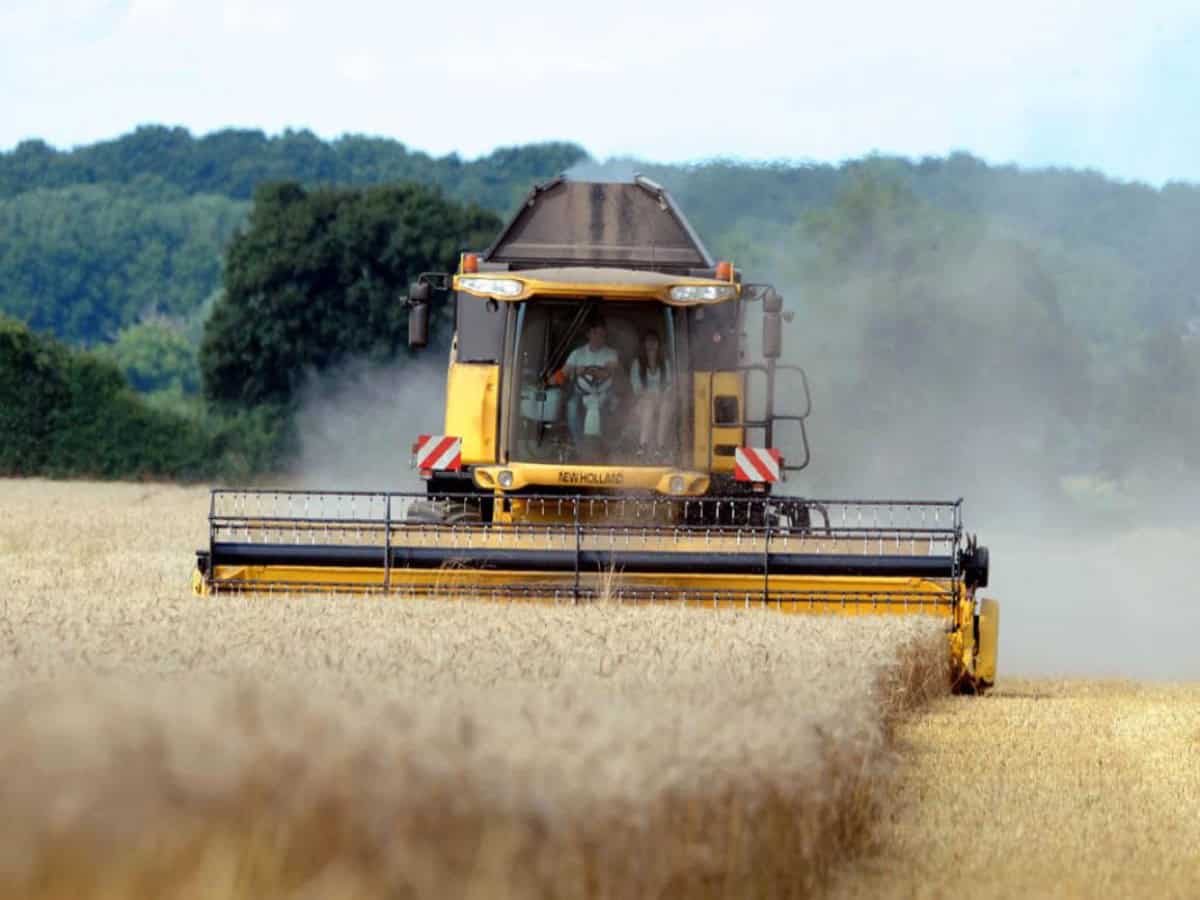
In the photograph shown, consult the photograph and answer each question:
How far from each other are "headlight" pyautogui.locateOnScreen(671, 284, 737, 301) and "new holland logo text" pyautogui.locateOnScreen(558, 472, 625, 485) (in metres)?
1.14

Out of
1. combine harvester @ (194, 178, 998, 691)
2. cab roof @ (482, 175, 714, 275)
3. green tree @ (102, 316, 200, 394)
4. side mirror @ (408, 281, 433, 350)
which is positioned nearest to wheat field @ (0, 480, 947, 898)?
combine harvester @ (194, 178, 998, 691)

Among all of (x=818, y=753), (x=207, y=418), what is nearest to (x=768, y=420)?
(x=818, y=753)

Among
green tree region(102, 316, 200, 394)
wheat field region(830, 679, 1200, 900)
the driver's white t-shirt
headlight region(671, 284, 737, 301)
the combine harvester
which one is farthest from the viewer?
green tree region(102, 316, 200, 394)

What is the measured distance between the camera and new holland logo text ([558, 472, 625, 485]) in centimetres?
1199

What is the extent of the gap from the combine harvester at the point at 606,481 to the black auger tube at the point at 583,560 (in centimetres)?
1

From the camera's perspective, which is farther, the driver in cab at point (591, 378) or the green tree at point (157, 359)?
the green tree at point (157, 359)

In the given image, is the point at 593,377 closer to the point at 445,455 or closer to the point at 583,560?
the point at 445,455

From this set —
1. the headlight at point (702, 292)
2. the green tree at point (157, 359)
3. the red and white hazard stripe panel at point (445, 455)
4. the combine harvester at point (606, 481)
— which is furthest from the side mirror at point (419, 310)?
the green tree at point (157, 359)

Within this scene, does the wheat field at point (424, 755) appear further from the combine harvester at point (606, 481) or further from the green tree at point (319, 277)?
the green tree at point (319, 277)

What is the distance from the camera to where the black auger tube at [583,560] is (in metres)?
10.8

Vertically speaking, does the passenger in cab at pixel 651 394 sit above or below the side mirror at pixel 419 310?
below

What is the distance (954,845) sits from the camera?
6523 mm

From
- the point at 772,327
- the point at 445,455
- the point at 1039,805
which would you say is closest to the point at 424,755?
the point at 1039,805

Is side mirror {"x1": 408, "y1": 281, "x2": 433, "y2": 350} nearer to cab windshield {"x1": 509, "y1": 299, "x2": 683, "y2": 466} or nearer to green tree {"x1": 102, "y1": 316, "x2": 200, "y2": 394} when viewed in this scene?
cab windshield {"x1": 509, "y1": 299, "x2": 683, "y2": 466}
